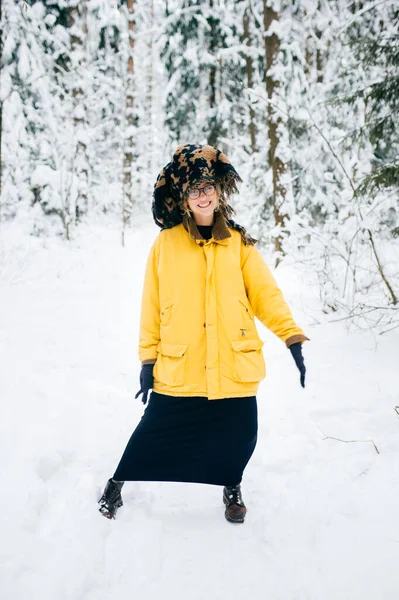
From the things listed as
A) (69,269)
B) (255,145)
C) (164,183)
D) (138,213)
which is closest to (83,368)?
(164,183)

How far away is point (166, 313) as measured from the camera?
2.20 m

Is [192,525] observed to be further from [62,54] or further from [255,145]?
[62,54]

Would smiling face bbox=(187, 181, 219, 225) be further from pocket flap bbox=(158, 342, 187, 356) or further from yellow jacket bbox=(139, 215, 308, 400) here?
pocket flap bbox=(158, 342, 187, 356)

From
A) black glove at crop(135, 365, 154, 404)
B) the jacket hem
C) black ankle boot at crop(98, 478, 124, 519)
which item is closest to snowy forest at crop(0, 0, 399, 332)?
the jacket hem

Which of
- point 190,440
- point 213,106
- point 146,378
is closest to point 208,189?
point 146,378

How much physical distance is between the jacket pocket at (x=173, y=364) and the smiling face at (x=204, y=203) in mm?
846

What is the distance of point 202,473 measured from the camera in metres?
2.28

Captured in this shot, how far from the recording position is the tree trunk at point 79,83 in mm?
12805

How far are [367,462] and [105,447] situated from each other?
7.15ft

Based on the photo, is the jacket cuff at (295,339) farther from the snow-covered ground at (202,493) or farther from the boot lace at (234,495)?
the snow-covered ground at (202,493)

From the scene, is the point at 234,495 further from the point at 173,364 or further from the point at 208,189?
the point at 208,189

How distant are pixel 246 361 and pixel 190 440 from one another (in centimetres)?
66

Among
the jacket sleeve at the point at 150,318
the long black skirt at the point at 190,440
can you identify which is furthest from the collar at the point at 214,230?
the long black skirt at the point at 190,440

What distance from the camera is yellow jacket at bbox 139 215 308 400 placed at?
6.99 ft
